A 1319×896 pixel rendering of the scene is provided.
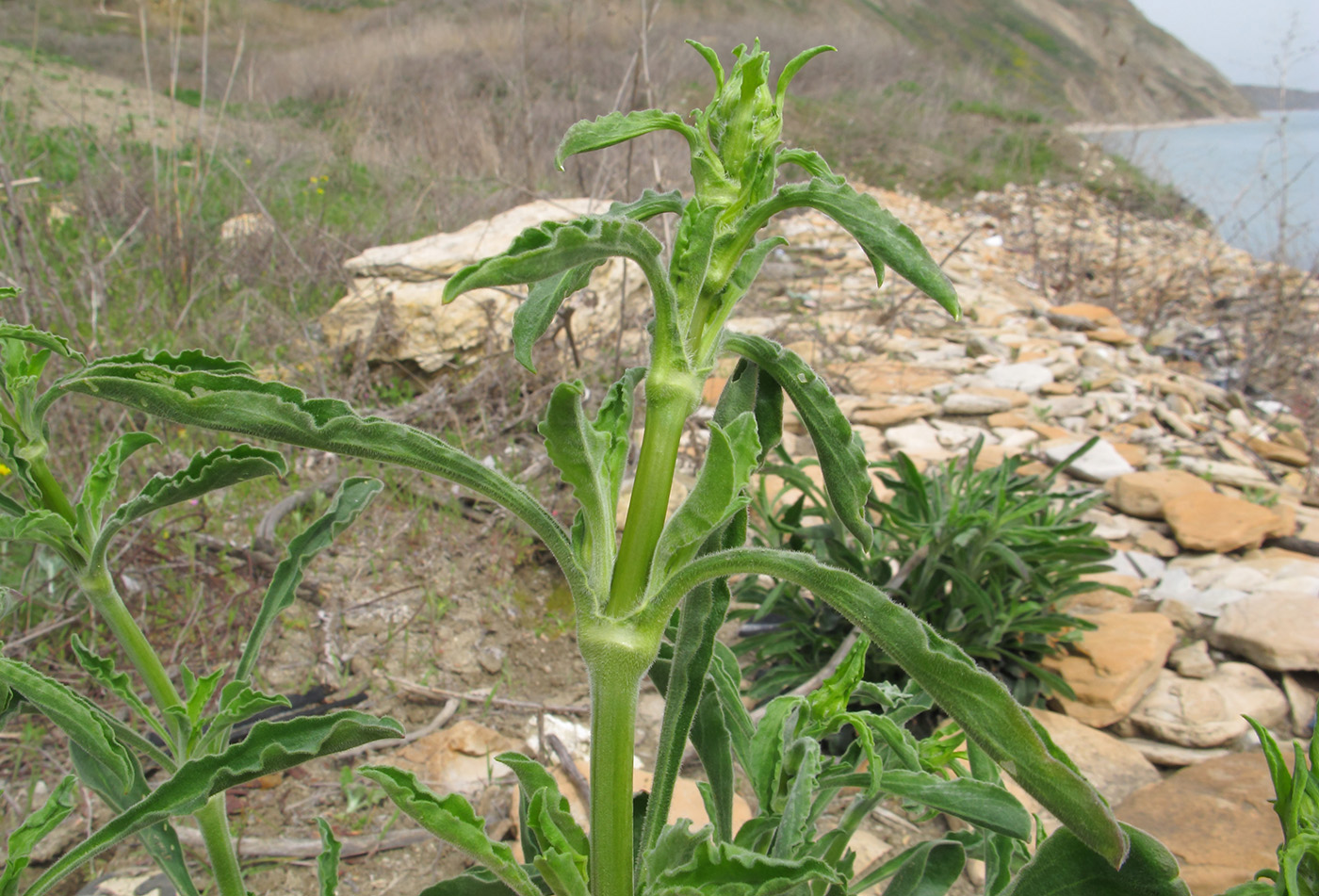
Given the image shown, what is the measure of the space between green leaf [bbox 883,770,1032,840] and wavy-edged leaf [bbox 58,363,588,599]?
0.46 metres

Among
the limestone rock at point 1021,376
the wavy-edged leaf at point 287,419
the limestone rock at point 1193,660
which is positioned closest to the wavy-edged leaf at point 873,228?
the wavy-edged leaf at point 287,419

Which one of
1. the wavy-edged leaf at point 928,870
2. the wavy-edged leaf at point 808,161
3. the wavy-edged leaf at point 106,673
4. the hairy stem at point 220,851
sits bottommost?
the hairy stem at point 220,851

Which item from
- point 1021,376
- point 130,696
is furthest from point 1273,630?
point 130,696

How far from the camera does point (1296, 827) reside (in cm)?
78

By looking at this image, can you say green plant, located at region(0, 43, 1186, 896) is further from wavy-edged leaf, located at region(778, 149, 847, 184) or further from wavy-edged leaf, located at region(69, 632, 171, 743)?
wavy-edged leaf, located at region(69, 632, 171, 743)

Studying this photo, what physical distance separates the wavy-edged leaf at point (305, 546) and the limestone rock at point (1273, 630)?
283cm

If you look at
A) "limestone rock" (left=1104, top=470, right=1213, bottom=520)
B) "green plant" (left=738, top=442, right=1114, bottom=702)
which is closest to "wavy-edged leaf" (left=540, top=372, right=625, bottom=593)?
"green plant" (left=738, top=442, right=1114, bottom=702)

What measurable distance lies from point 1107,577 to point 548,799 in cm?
302

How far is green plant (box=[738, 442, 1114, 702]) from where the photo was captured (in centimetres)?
248

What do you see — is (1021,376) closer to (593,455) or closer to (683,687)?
(683,687)

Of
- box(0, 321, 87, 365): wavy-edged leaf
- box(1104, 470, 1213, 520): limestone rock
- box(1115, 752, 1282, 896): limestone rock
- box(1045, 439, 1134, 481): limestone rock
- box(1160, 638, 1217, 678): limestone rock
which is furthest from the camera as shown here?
box(1045, 439, 1134, 481): limestone rock

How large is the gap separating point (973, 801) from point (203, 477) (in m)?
0.96

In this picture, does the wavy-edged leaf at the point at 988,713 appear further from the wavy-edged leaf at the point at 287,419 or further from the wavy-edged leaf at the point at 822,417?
the wavy-edged leaf at the point at 287,419

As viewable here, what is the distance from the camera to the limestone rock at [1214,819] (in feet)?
6.00
